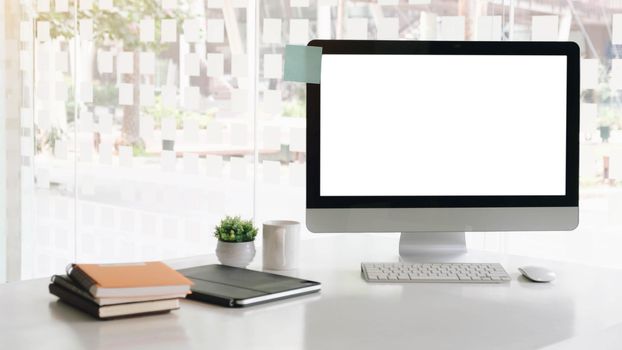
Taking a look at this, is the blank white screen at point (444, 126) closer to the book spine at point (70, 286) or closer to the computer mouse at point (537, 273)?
the computer mouse at point (537, 273)

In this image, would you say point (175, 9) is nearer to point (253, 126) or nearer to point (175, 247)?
point (253, 126)

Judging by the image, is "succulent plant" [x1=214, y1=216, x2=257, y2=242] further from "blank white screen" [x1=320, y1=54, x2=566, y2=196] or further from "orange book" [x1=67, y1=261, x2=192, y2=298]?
"orange book" [x1=67, y1=261, x2=192, y2=298]

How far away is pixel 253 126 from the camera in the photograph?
12.0 feet

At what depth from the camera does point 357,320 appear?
4.64 ft

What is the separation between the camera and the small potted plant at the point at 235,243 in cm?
180

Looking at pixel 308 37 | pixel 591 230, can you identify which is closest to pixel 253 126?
pixel 308 37

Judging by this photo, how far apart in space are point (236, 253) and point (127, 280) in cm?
41

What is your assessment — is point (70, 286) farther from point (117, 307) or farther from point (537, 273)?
point (537, 273)

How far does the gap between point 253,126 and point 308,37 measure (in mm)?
466

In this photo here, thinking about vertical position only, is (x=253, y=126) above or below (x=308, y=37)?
below

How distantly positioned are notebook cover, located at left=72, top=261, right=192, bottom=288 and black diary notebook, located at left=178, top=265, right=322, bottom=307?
0.08 metres

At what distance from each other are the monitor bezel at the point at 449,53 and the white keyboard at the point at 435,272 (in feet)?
0.47

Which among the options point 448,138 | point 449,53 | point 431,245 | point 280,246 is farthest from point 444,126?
point 280,246

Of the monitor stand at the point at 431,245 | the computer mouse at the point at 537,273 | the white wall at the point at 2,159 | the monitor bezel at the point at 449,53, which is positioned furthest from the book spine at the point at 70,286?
the white wall at the point at 2,159
